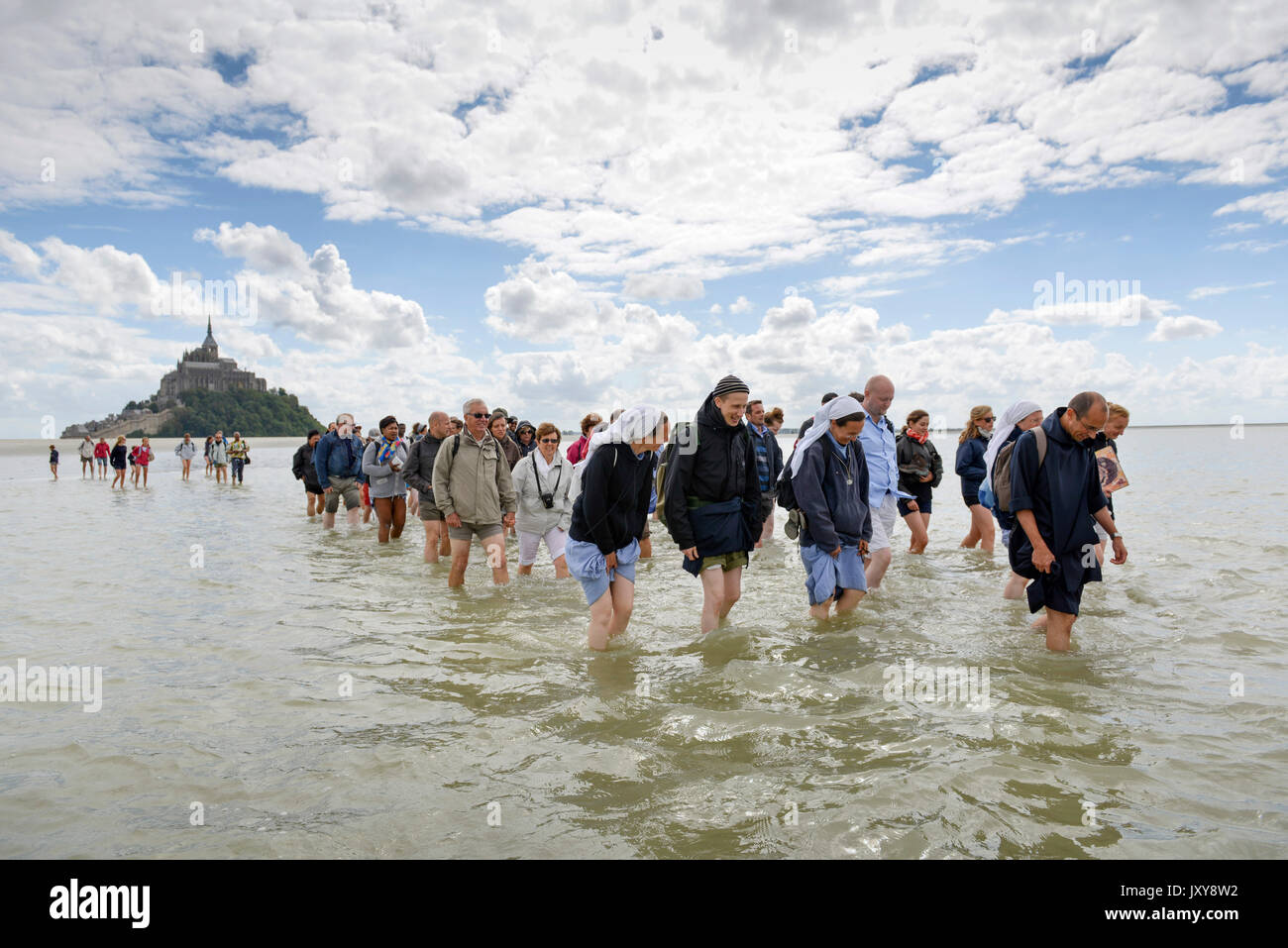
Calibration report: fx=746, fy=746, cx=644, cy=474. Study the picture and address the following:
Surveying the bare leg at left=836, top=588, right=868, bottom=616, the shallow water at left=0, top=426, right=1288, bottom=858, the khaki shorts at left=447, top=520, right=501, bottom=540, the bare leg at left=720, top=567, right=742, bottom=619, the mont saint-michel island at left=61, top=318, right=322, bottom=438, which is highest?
the mont saint-michel island at left=61, top=318, right=322, bottom=438

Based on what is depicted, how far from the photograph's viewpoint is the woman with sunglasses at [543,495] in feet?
31.7

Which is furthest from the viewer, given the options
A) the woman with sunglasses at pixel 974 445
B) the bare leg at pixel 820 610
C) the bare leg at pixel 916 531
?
the bare leg at pixel 916 531

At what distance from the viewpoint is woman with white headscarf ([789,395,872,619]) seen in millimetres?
6254

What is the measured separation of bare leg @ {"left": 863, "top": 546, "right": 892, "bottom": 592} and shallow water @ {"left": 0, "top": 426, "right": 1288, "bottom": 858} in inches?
12.6

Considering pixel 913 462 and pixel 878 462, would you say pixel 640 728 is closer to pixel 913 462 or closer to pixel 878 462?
pixel 878 462

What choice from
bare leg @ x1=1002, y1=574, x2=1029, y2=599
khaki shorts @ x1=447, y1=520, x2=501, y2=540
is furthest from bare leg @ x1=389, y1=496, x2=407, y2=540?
bare leg @ x1=1002, y1=574, x2=1029, y2=599

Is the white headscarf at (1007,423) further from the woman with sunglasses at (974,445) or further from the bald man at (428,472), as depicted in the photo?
the bald man at (428,472)

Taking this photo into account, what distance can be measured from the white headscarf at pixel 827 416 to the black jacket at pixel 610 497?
144 cm

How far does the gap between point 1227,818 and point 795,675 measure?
8.49 feet

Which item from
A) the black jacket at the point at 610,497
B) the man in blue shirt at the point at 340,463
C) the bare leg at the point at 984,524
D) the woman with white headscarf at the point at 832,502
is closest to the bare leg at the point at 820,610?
the woman with white headscarf at the point at 832,502

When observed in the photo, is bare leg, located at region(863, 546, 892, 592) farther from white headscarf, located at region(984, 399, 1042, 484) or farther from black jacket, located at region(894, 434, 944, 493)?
black jacket, located at region(894, 434, 944, 493)

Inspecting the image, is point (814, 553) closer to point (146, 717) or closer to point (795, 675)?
point (795, 675)

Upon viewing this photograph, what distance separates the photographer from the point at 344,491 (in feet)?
47.1
